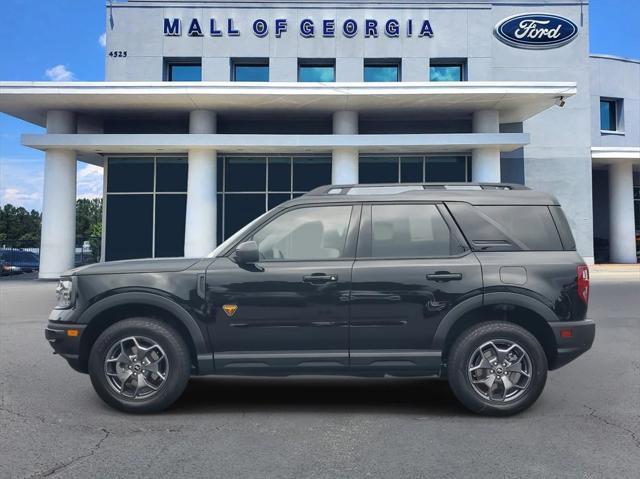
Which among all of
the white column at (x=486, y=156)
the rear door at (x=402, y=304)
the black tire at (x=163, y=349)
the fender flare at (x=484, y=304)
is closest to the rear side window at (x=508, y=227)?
the rear door at (x=402, y=304)

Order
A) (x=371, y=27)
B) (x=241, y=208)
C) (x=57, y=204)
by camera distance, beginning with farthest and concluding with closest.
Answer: (x=371, y=27) → (x=241, y=208) → (x=57, y=204)

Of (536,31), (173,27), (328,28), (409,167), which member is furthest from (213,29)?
(536,31)

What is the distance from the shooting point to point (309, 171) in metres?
22.8

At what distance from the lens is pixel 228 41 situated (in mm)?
23828

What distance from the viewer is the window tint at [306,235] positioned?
197 inches

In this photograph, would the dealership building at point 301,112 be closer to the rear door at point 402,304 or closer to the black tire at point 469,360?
the rear door at point 402,304

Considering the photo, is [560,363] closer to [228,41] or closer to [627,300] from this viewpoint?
[627,300]

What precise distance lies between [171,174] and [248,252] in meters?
18.9

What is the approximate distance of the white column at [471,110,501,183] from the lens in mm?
20734

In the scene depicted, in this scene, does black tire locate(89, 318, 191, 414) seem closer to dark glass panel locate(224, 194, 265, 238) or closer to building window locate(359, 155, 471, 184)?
dark glass panel locate(224, 194, 265, 238)

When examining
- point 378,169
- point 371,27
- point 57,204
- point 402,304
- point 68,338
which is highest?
point 371,27

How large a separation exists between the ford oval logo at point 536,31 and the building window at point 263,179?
9.99 meters

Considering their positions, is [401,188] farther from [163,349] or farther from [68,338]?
[68,338]

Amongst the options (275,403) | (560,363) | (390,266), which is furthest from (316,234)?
(560,363)
